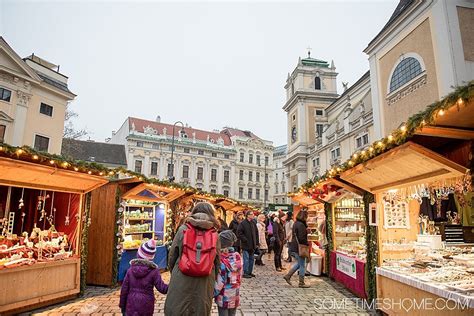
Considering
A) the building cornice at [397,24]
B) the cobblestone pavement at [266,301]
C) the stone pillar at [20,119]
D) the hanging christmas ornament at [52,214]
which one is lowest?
the cobblestone pavement at [266,301]

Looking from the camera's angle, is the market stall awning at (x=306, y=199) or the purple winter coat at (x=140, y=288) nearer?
the purple winter coat at (x=140, y=288)

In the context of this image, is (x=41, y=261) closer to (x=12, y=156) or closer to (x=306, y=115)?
(x=12, y=156)

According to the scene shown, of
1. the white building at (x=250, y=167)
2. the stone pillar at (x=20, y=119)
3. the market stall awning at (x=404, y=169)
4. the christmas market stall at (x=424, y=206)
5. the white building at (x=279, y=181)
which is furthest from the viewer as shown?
the white building at (x=279, y=181)

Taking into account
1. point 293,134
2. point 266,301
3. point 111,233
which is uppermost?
point 293,134

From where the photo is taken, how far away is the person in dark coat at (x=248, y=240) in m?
9.14

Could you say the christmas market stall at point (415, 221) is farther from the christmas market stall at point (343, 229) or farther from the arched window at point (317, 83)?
the arched window at point (317, 83)

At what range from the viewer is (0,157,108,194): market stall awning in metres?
5.19

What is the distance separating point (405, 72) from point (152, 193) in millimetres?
15513

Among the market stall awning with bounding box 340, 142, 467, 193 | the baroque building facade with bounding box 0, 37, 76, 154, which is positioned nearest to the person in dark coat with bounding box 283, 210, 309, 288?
the market stall awning with bounding box 340, 142, 467, 193

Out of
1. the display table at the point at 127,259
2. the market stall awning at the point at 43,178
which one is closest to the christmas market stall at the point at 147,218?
the display table at the point at 127,259

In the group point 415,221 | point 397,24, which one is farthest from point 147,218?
point 397,24

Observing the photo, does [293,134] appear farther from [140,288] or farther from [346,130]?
[140,288]

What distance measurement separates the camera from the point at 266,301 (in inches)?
257

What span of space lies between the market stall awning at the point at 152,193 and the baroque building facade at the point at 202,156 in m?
32.9
